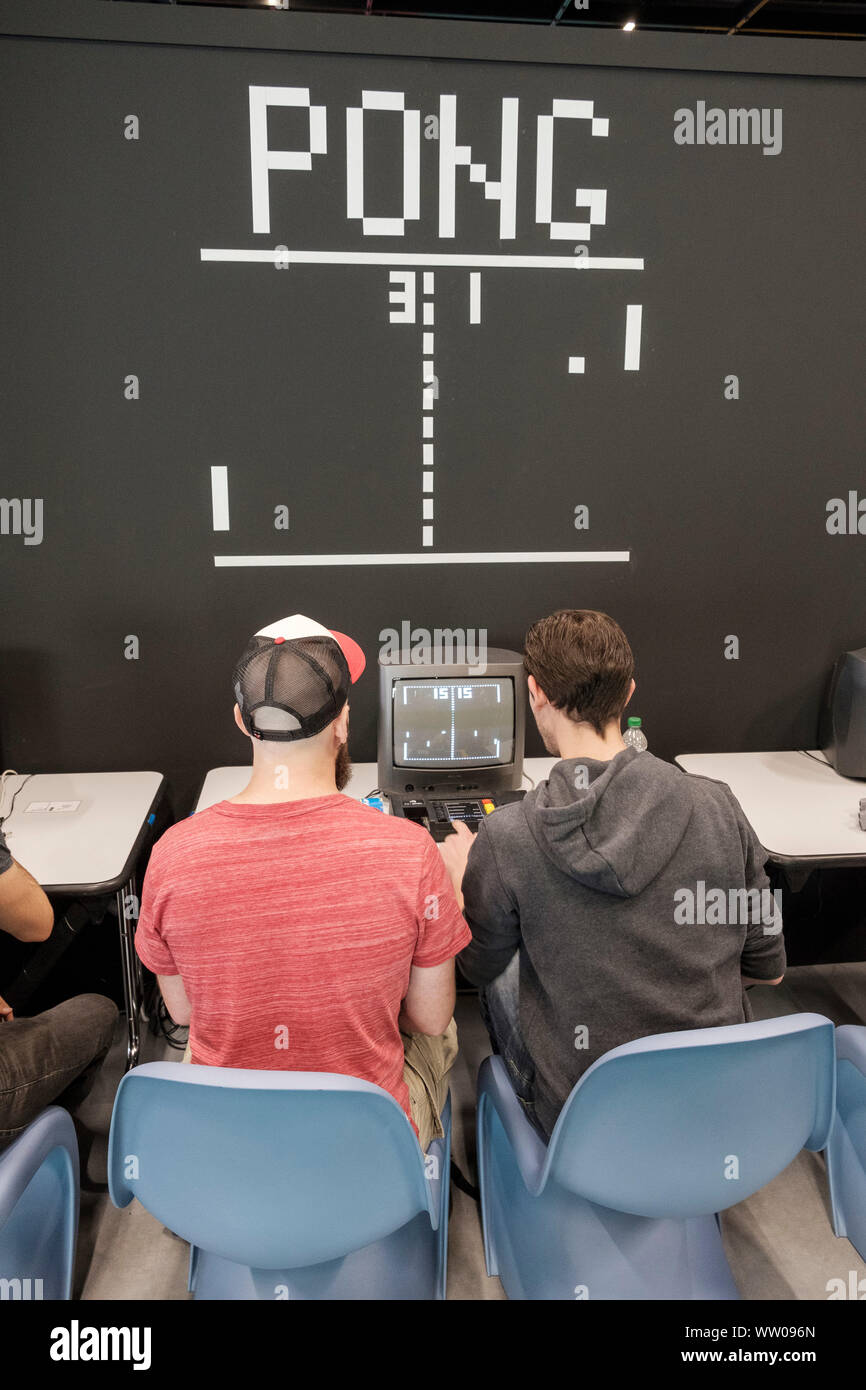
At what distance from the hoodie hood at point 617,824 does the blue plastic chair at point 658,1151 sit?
24 cm

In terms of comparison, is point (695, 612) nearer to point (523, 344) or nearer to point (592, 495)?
point (592, 495)

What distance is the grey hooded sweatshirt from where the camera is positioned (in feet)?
4.30

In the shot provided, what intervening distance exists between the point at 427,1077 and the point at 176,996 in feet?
1.58

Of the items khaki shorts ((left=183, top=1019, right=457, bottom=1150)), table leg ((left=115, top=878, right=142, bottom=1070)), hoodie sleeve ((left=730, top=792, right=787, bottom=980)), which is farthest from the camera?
table leg ((left=115, top=878, right=142, bottom=1070))

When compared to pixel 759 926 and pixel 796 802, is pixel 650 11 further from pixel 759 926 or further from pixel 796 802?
pixel 759 926

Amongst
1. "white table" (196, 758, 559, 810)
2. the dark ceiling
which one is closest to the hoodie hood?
"white table" (196, 758, 559, 810)

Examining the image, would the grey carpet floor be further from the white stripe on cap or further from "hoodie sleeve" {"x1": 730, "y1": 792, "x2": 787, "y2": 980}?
the white stripe on cap

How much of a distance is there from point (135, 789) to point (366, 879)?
4.75ft

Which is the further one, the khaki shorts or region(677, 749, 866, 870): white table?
region(677, 749, 866, 870): white table

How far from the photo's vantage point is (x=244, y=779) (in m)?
2.48

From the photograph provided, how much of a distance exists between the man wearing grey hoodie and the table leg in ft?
3.55

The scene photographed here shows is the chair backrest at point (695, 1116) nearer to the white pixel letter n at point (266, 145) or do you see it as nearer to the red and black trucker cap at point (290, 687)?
the red and black trucker cap at point (290, 687)

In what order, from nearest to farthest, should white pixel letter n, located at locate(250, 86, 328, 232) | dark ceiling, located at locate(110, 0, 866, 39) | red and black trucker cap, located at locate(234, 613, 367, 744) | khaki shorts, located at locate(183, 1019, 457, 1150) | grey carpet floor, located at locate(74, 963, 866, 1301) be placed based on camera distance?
red and black trucker cap, located at locate(234, 613, 367, 744)
khaki shorts, located at locate(183, 1019, 457, 1150)
grey carpet floor, located at locate(74, 963, 866, 1301)
white pixel letter n, located at locate(250, 86, 328, 232)
dark ceiling, located at locate(110, 0, 866, 39)

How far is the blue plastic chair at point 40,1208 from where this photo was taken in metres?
1.33
